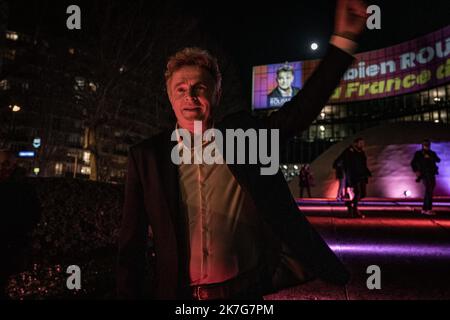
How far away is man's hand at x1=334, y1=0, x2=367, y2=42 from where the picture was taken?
1.49m

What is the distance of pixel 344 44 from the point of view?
154cm

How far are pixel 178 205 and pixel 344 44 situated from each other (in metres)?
1.04

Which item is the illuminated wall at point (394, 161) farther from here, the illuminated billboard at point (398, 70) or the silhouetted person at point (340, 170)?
the illuminated billboard at point (398, 70)

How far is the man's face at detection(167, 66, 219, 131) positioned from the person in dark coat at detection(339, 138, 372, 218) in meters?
9.61

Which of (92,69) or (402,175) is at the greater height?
(92,69)

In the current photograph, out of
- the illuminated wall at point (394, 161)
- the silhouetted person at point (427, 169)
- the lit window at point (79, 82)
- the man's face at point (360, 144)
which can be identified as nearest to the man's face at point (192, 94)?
the man's face at point (360, 144)

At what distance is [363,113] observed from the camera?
5703cm

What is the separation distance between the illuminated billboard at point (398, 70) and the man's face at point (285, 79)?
1.32 m

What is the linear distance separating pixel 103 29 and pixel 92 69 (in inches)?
79.0

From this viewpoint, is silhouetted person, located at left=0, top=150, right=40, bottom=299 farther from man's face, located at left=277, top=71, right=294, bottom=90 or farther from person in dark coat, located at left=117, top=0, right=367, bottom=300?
man's face, located at left=277, top=71, right=294, bottom=90

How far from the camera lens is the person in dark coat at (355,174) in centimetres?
1074

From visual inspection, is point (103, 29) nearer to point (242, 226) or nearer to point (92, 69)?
point (92, 69)

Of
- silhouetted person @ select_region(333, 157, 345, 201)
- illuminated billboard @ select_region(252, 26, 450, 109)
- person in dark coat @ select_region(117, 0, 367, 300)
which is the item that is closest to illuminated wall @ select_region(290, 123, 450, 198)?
silhouetted person @ select_region(333, 157, 345, 201)

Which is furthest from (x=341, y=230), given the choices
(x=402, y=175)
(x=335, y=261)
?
(x=402, y=175)
